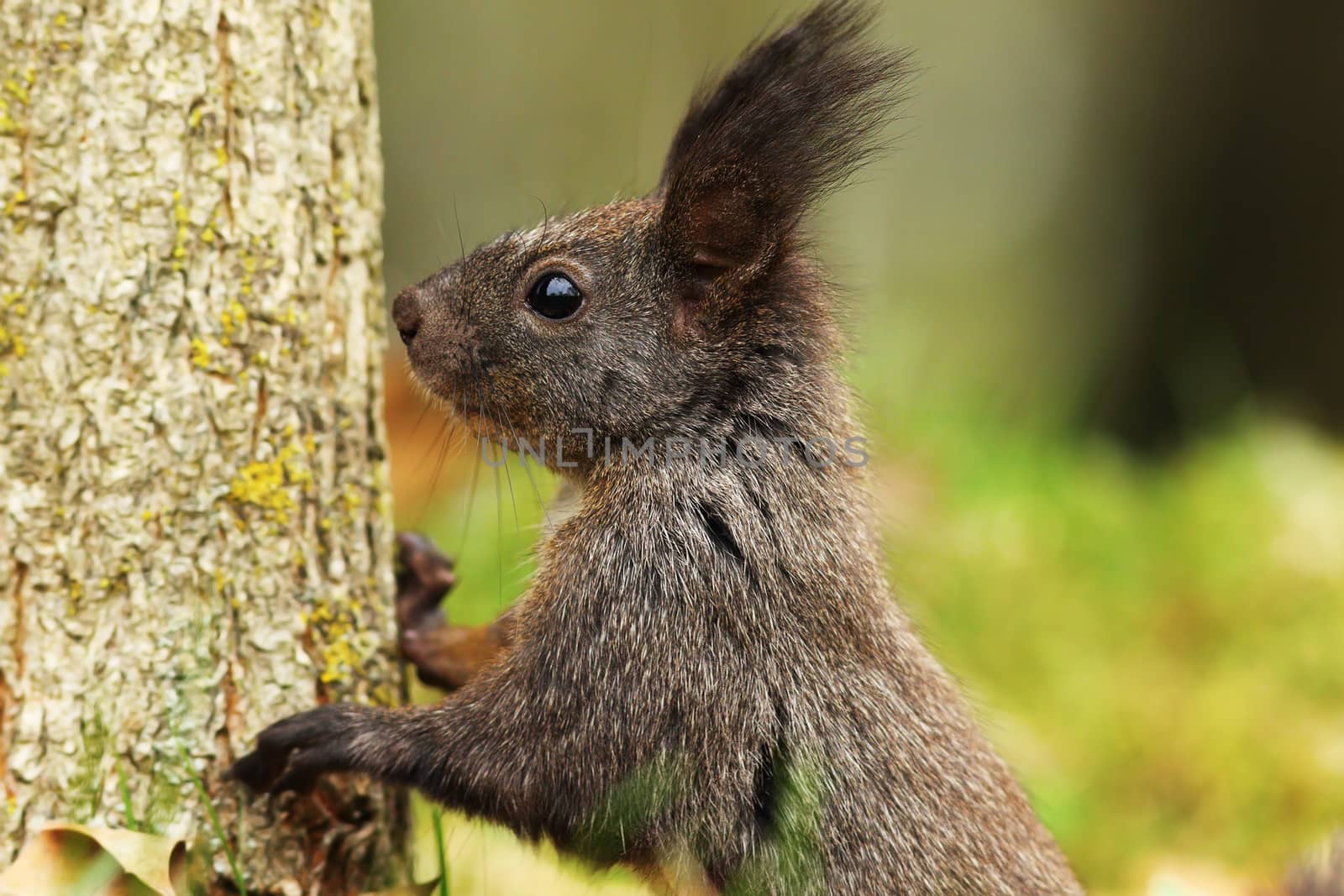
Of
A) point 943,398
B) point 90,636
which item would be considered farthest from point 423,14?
point 90,636

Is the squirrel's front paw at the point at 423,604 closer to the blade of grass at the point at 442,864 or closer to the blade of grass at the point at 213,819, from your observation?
the blade of grass at the point at 442,864

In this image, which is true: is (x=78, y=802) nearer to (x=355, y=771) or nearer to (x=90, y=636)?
(x=90, y=636)

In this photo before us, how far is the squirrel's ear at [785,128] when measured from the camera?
2.79 metres

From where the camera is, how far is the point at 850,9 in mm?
2824

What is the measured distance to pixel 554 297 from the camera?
3.12 meters

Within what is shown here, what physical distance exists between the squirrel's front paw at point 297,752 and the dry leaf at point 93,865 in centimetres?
24

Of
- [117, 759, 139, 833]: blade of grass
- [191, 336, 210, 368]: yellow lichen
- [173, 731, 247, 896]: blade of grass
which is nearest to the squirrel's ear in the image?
[191, 336, 210, 368]: yellow lichen

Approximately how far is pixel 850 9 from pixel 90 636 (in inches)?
85.0

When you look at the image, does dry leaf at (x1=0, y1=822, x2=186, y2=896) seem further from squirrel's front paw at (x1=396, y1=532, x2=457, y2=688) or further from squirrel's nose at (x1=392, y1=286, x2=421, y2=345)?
squirrel's nose at (x1=392, y1=286, x2=421, y2=345)

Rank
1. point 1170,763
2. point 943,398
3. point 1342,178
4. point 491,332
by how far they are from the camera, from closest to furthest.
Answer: point 491,332 → point 1170,763 → point 943,398 → point 1342,178

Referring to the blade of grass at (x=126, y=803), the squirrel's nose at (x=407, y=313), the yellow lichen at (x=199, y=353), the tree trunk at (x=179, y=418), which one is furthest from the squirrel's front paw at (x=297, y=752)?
the squirrel's nose at (x=407, y=313)

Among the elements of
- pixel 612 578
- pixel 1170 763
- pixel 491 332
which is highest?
pixel 491 332

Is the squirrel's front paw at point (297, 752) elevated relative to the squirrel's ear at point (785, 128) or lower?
lower

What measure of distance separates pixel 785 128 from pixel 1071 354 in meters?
6.73
